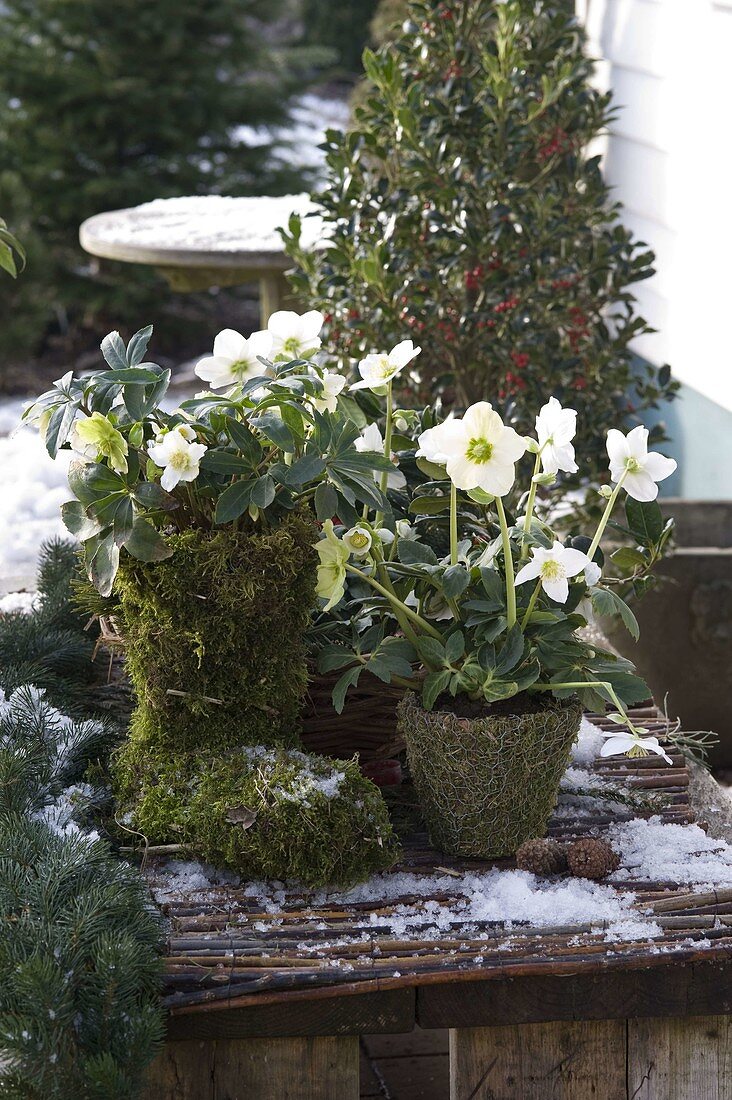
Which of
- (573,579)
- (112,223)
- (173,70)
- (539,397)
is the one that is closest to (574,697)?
(573,579)

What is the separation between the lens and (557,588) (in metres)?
1.46

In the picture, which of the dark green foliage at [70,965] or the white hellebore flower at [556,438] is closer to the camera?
the dark green foliage at [70,965]

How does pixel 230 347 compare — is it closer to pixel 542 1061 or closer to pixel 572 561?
pixel 572 561

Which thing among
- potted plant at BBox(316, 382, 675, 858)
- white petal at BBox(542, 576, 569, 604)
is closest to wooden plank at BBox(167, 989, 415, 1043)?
potted plant at BBox(316, 382, 675, 858)

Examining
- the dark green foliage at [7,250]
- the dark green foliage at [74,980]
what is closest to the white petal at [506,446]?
the dark green foliage at [74,980]

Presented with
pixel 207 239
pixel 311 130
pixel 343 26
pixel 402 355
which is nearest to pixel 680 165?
pixel 207 239

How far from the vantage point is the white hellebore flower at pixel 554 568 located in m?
1.46

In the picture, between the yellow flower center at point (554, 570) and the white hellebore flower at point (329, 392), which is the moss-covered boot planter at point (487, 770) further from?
the white hellebore flower at point (329, 392)

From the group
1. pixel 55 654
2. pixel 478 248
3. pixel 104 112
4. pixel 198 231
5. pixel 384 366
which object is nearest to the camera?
pixel 384 366

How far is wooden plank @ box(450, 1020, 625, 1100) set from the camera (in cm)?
142

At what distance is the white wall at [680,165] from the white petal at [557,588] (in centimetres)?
187

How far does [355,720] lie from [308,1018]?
1.66ft

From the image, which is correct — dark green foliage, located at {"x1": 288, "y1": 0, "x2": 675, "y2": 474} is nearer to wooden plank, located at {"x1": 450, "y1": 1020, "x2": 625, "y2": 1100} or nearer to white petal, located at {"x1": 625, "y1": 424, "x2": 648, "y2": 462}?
white petal, located at {"x1": 625, "y1": 424, "x2": 648, "y2": 462}

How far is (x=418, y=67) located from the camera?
329 cm
